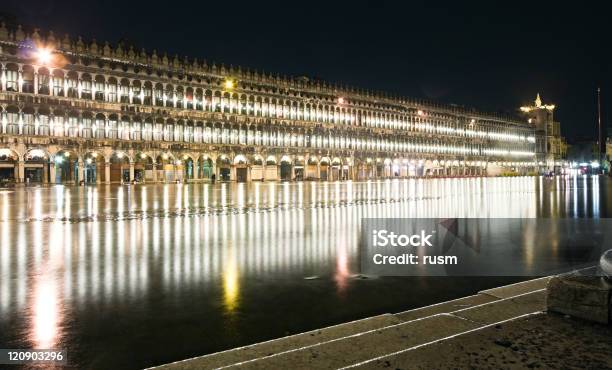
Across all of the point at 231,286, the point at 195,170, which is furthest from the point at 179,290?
the point at 195,170

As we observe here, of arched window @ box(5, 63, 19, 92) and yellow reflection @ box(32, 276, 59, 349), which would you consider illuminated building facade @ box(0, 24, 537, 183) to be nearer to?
arched window @ box(5, 63, 19, 92)

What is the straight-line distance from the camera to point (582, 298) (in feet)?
12.6

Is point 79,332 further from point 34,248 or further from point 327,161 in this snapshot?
point 327,161

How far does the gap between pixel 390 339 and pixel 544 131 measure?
6530 inches

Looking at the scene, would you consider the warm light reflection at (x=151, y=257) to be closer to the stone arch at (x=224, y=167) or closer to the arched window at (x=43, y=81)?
the arched window at (x=43, y=81)

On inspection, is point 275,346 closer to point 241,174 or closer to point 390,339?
point 390,339

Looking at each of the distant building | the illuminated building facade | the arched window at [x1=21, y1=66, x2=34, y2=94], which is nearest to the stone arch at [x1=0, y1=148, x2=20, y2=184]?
the illuminated building facade

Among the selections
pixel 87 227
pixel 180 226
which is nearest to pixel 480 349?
pixel 180 226

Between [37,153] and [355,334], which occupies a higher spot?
[37,153]

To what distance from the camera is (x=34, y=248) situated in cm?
991

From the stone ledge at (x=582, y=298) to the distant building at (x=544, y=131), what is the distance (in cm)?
16052

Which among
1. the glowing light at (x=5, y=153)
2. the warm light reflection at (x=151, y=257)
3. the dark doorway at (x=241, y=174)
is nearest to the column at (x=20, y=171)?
the glowing light at (x=5, y=153)

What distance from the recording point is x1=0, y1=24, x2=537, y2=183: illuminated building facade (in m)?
55.7

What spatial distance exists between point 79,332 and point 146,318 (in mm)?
689
